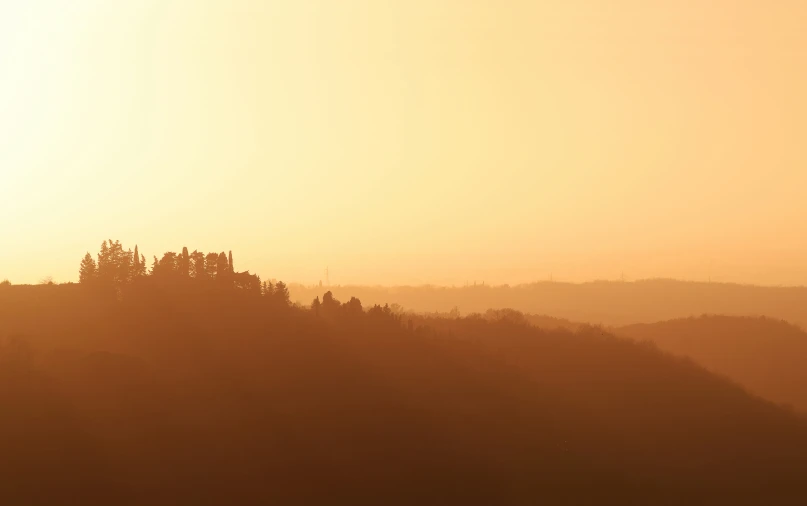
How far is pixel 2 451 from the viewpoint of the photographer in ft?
629

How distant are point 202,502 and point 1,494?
4627 cm

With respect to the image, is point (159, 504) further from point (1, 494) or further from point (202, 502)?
point (1, 494)

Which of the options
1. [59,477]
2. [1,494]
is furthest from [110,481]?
[1,494]

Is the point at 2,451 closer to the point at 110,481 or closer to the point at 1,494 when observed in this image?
the point at 1,494

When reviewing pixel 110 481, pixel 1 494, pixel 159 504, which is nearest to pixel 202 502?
pixel 159 504

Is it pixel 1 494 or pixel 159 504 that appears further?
pixel 159 504

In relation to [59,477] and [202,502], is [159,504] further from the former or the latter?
[59,477]

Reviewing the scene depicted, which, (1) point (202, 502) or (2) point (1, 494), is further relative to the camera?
Answer: (1) point (202, 502)

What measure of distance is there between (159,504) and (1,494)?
3593 cm

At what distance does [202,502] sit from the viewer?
200 metres

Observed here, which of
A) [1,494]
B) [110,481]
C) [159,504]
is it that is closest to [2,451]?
[1,494]

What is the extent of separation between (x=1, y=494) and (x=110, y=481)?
2453 centimetres

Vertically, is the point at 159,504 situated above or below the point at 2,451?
below

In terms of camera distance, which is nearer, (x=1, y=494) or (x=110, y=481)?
(x=1, y=494)
